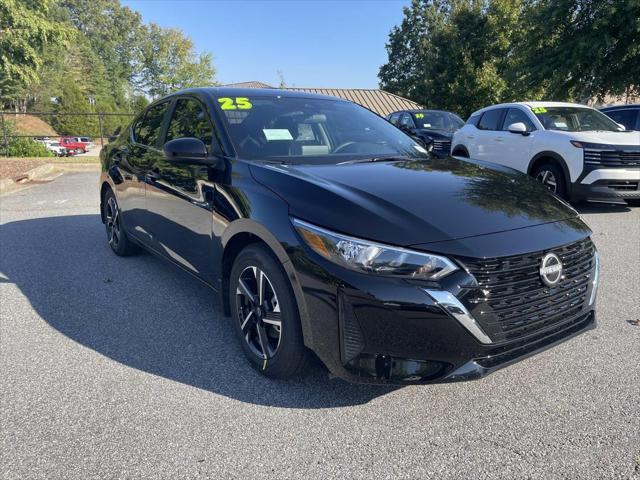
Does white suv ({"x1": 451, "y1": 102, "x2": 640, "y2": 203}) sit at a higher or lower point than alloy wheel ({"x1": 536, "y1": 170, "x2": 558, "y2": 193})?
higher

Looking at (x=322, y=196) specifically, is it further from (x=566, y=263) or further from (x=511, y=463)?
(x=511, y=463)

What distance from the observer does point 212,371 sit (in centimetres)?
295

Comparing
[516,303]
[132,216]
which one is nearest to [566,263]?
[516,303]

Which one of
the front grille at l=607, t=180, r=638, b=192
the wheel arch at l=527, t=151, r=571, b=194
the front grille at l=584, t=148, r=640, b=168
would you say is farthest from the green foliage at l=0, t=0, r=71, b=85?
the front grille at l=607, t=180, r=638, b=192

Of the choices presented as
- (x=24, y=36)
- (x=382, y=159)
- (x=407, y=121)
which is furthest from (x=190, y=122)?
(x=24, y=36)

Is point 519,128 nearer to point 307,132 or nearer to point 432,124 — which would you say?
point 307,132

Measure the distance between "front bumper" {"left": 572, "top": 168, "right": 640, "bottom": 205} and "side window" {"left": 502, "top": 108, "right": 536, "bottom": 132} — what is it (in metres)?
1.49

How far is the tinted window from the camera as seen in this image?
9.48 metres

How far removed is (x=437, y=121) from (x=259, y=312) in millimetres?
12593

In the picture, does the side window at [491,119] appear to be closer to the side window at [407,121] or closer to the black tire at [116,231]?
the side window at [407,121]

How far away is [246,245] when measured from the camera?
9.54ft

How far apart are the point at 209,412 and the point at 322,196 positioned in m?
1.23

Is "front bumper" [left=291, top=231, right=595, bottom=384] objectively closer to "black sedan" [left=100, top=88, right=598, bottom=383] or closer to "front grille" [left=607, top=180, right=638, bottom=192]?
"black sedan" [left=100, top=88, right=598, bottom=383]

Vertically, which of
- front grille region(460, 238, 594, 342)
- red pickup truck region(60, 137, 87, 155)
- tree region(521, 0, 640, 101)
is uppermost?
tree region(521, 0, 640, 101)
